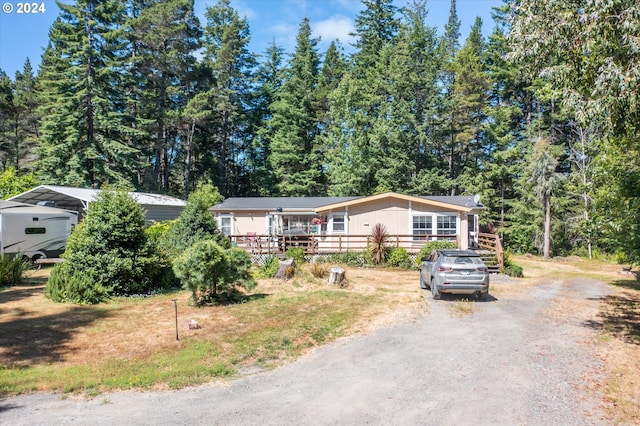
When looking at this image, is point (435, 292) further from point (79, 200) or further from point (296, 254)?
point (79, 200)

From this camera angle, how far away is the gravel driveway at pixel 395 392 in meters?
5.14

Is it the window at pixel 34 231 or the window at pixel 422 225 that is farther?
the window at pixel 422 225

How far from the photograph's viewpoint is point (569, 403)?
5617 mm

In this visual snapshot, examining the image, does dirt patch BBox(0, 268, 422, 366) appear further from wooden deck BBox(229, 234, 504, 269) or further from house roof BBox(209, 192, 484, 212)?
house roof BBox(209, 192, 484, 212)

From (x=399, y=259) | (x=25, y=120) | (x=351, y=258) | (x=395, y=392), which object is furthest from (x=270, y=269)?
(x=25, y=120)

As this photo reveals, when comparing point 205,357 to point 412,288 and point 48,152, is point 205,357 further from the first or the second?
point 48,152

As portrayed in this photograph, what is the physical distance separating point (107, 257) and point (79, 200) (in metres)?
16.8

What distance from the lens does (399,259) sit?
68.4 ft

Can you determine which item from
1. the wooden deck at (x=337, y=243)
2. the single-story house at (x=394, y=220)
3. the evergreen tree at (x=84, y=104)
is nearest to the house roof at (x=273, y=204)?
the single-story house at (x=394, y=220)

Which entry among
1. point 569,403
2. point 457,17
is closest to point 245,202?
point 569,403

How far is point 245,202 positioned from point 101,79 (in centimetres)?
1847

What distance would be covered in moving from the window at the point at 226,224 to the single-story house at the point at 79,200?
4.97 m

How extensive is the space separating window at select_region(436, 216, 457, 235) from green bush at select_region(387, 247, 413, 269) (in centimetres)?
321

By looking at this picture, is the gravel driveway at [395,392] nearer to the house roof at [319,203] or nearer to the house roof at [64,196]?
the house roof at [319,203]
